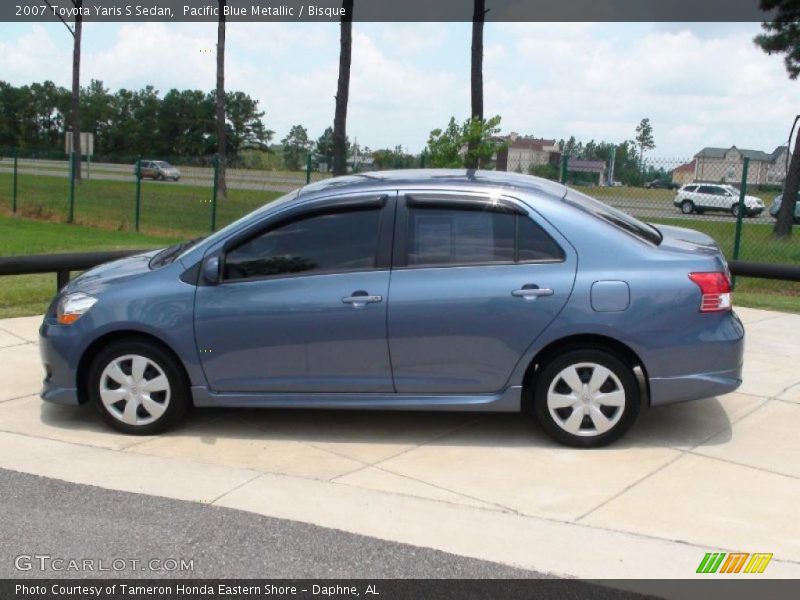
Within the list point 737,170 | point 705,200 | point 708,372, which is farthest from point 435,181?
point 705,200

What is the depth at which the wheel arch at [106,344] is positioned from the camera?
5.80 meters

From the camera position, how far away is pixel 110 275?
241 inches

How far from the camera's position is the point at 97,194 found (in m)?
27.4

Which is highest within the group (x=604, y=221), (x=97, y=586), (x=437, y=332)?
(x=604, y=221)

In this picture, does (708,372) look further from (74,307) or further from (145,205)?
(145,205)

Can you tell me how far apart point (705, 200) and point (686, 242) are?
9805mm

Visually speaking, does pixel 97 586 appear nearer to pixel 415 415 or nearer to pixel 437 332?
pixel 437 332

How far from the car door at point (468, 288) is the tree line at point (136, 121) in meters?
78.4

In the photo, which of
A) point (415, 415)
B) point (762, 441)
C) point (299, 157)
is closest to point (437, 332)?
point (415, 415)

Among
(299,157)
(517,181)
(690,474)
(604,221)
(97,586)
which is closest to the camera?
(97,586)

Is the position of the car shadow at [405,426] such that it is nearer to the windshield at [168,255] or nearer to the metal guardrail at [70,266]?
the windshield at [168,255]

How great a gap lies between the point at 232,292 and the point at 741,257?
10442 millimetres

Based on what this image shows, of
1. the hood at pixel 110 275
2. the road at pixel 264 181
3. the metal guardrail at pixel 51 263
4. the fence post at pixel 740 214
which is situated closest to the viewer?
the hood at pixel 110 275

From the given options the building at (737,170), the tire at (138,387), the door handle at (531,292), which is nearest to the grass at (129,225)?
the building at (737,170)
